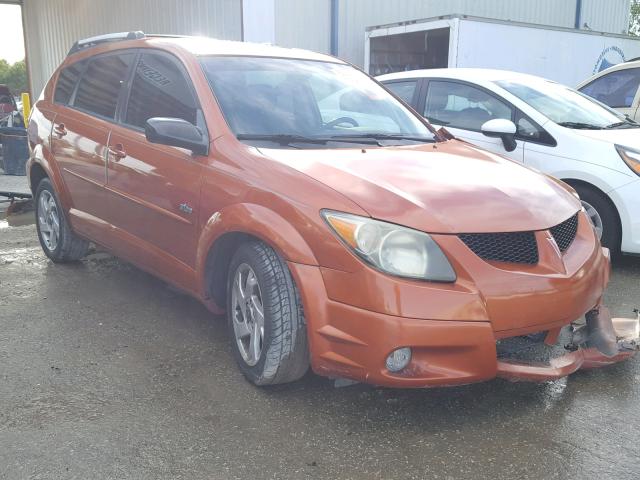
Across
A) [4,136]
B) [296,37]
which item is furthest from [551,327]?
[296,37]

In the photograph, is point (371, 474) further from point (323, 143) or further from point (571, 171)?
point (571, 171)

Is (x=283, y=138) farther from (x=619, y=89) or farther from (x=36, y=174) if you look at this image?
(x=619, y=89)

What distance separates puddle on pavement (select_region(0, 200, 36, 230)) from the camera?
7.17m

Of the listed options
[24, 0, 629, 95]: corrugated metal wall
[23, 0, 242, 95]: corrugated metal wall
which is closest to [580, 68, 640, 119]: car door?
[24, 0, 629, 95]: corrugated metal wall

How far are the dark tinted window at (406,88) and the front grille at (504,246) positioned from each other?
3578 millimetres

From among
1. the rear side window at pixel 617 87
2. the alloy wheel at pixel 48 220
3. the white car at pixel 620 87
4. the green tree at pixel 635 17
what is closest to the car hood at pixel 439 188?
the alloy wheel at pixel 48 220

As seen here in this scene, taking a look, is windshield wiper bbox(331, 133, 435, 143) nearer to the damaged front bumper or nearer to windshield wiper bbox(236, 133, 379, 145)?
windshield wiper bbox(236, 133, 379, 145)

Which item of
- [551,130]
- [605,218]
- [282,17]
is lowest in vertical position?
[605,218]

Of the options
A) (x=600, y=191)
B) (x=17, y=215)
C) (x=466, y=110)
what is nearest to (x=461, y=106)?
(x=466, y=110)

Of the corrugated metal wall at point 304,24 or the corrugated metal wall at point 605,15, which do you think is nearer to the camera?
the corrugated metal wall at point 304,24

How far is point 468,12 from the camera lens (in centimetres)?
1508

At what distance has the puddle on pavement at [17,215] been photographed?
282 inches

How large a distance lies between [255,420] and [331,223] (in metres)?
0.91

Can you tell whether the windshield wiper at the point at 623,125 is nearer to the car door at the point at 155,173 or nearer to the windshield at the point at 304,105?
the windshield at the point at 304,105
